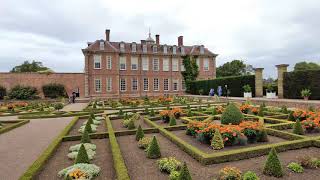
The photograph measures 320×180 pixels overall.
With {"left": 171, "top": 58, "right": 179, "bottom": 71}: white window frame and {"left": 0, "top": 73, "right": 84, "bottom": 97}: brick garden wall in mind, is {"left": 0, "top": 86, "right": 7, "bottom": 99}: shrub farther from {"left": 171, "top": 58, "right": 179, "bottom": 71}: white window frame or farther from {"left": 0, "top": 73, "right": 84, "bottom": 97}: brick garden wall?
{"left": 171, "top": 58, "right": 179, "bottom": 71}: white window frame

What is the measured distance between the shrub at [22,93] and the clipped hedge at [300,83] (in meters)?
27.6

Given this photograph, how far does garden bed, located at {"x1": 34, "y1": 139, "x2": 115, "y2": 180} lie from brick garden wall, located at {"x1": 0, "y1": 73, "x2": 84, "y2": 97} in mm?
26530

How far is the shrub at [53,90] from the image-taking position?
3088cm

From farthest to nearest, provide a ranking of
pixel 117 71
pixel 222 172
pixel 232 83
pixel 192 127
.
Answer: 1. pixel 117 71
2. pixel 232 83
3. pixel 192 127
4. pixel 222 172

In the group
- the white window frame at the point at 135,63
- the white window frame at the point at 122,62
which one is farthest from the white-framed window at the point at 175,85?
the white window frame at the point at 122,62

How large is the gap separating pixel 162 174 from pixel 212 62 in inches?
1362

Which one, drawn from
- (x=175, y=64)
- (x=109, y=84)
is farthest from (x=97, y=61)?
(x=175, y=64)

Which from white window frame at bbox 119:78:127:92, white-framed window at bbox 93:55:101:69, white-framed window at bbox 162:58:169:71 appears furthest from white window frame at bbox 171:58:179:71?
white-framed window at bbox 93:55:101:69

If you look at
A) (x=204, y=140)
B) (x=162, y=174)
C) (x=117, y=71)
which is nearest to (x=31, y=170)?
(x=162, y=174)

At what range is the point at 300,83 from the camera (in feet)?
57.7

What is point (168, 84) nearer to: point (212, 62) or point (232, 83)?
point (212, 62)

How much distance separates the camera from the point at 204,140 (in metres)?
7.36

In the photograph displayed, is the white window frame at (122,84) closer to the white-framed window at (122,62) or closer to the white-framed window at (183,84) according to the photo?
the white-framed window at (122,62)

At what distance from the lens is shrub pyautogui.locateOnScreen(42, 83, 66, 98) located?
30875 mm
